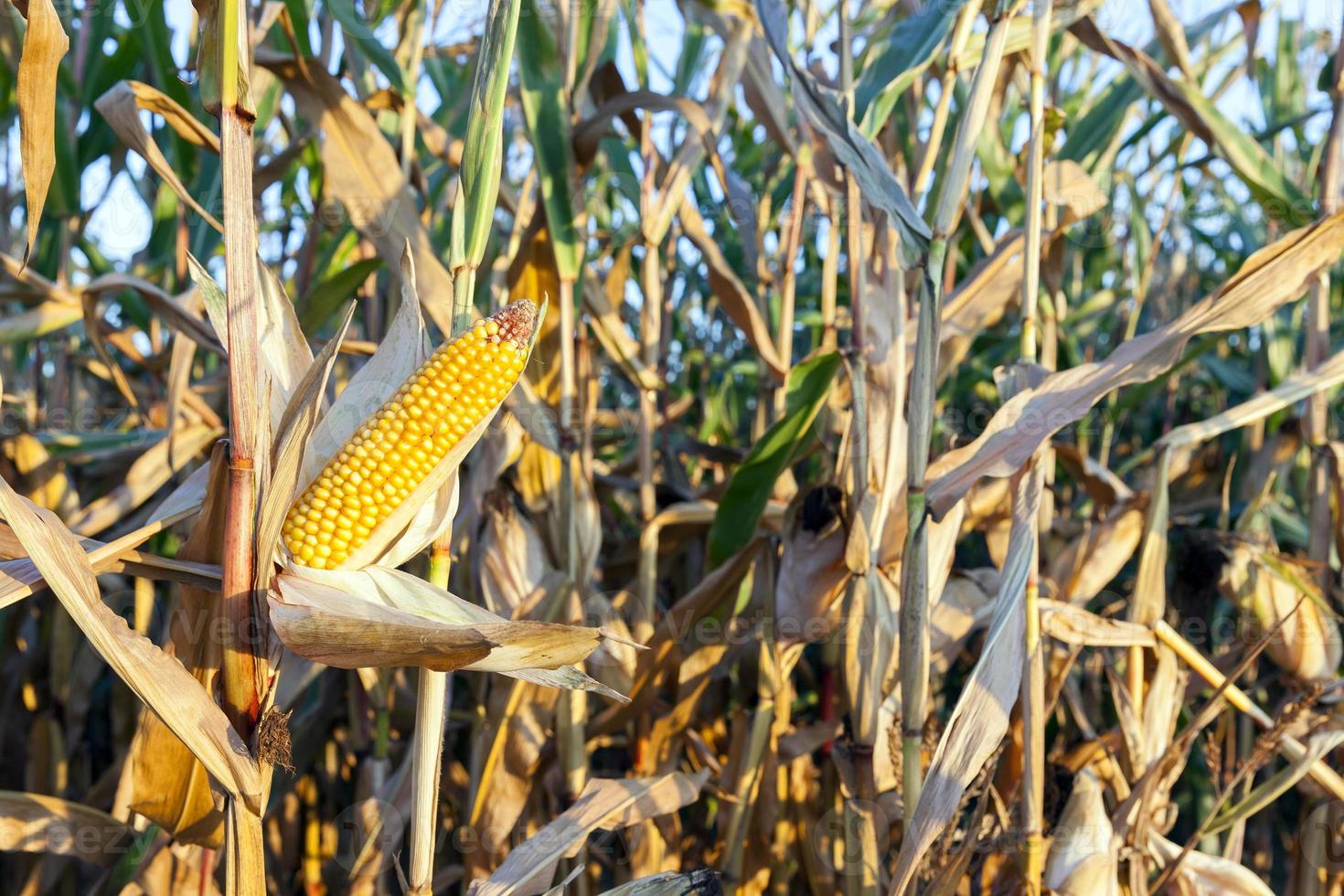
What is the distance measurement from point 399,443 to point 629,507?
2.06m

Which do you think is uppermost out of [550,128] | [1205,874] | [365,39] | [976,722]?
[365,39]

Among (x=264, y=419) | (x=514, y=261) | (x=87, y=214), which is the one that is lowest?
(x=264, y=419)

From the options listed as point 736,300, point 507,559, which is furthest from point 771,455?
point 507,559

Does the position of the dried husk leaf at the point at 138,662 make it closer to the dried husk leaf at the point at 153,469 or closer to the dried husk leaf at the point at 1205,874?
the dried husk leaf at the point at 153,469

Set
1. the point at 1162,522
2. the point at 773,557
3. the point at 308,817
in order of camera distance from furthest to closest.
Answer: the point at 308,817 < the point at 773,557 < the point at 1162,522

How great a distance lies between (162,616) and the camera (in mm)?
2805

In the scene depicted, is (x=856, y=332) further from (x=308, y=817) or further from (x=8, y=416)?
(x=8, y=416)

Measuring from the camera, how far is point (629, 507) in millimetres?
3068

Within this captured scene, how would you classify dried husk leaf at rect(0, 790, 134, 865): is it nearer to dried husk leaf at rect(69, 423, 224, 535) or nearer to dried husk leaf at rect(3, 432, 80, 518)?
dried husk leaf at rect(69, 423, 224, 535)

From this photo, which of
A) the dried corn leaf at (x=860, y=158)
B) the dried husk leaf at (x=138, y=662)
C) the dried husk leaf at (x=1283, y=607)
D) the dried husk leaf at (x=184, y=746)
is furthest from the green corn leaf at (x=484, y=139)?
the dried husk leaf at (x=1283, y=607)

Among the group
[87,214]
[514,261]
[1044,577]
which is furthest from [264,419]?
[87,214]

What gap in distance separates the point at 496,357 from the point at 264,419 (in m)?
0.22

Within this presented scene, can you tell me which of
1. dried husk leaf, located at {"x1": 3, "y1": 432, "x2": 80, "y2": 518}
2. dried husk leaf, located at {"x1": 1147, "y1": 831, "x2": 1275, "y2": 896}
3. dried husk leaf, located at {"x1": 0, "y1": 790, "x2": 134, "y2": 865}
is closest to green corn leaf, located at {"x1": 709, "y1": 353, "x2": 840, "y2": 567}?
dried husk leaf, located at {"x1": 1147, "y1": 831, "x2": 1275, "y2": 896}

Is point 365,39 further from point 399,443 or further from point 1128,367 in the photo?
point 1128,367
